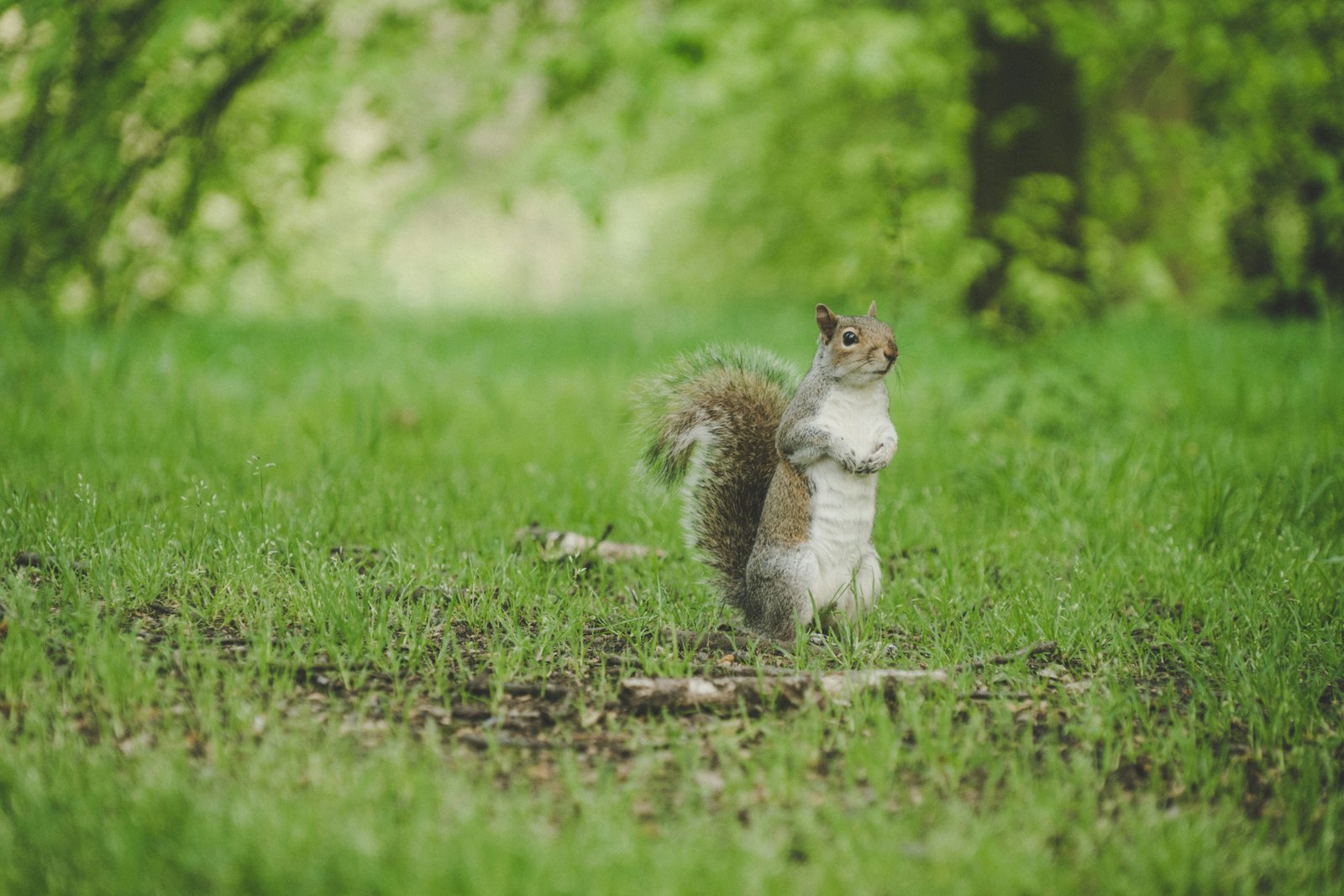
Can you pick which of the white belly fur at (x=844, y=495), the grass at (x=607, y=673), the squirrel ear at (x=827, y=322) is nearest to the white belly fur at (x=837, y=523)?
the white belly fur at (x=844, y=495)

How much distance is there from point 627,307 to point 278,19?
16.2 feet

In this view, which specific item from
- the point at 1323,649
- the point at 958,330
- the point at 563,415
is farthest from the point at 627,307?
the point at 1323,649

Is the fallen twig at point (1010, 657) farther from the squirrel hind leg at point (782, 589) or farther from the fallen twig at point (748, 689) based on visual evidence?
the squirrel hind leg at point (782, 589)

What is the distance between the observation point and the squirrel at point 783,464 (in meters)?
2.29

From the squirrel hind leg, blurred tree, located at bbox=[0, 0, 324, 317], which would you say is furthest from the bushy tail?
blurred tree, located at bbox=[0, 0, 324, 317]

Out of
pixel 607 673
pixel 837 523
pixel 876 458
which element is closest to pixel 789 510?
pixel 837 523

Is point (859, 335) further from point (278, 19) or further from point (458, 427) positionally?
point (278, 19)

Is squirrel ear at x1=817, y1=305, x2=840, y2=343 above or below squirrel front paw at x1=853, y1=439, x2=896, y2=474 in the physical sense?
above

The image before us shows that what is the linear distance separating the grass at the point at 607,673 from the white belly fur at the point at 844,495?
0.60ft

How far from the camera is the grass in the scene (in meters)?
1.59

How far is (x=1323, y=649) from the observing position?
2412 millimetres

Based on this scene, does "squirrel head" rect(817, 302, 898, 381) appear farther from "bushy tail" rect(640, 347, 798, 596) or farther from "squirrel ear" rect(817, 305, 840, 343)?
"bushy tail" rect(640, 347, 798, 596)

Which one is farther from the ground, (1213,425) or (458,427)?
(1213,425)

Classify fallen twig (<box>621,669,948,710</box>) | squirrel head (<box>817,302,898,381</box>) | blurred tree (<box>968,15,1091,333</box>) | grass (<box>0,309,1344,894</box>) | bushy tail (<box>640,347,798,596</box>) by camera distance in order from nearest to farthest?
1. grass (<box>0,309,1344,894</box>)
2. fallen twig (<box>621,669,948,710</box>)
3. squirrel head (<box>817,302,898,381</box>)
4. bushy tail (<box>640,347,798,596</box>)
5. blurred tree (<box>968,15,1091,333</box>)
